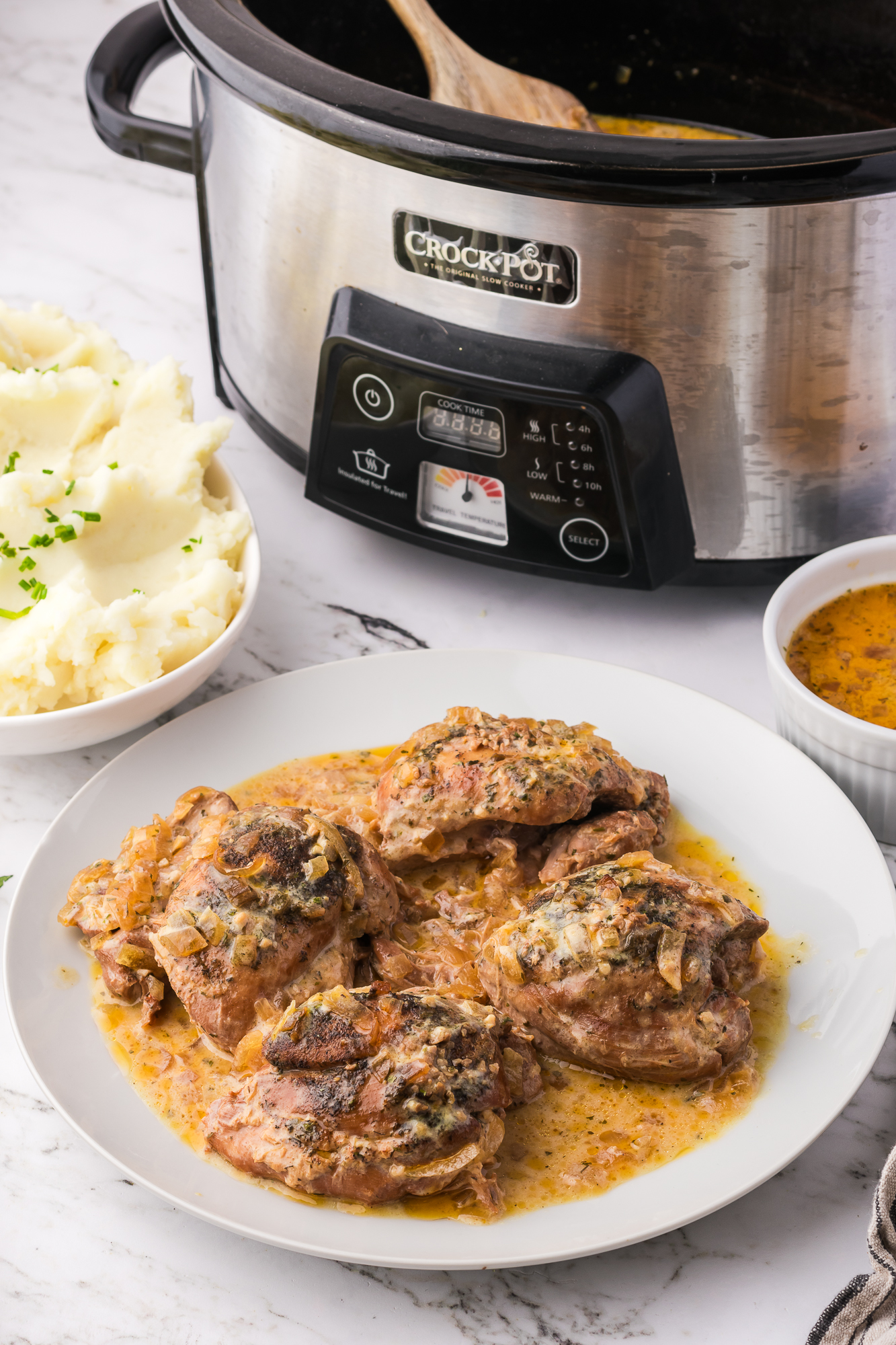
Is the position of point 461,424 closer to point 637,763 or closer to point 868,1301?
point 637,763

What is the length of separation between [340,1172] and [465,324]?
1470mm

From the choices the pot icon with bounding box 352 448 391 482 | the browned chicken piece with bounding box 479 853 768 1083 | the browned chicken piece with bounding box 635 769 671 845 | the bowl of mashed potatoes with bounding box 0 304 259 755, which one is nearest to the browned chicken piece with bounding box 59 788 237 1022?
the bowl of mashed potatoes with bounding box 0 304 259 755

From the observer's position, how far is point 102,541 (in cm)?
248

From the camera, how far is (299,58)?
2252 mm


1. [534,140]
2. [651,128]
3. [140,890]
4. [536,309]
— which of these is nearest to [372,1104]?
[140,890]

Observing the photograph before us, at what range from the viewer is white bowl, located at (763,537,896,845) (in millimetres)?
2201

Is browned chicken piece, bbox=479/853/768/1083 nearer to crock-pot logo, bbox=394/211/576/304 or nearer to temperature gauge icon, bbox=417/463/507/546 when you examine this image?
temperature gauge icon, bbox=417/463/507/546

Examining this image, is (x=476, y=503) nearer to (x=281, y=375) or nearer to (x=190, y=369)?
(x=281, y=375)

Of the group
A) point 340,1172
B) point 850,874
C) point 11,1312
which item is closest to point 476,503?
point 850,874

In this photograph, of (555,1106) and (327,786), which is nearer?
(555,1106)

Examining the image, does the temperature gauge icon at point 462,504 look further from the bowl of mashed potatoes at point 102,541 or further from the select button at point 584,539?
the bowl of mashed potatoes at point 102,541

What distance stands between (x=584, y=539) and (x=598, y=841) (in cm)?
69

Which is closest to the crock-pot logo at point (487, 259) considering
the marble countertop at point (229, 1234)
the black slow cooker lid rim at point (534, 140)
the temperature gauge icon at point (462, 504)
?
the black slow cooker lid rim at point (534, 140)

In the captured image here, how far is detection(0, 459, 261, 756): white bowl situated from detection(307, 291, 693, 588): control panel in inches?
15.1
